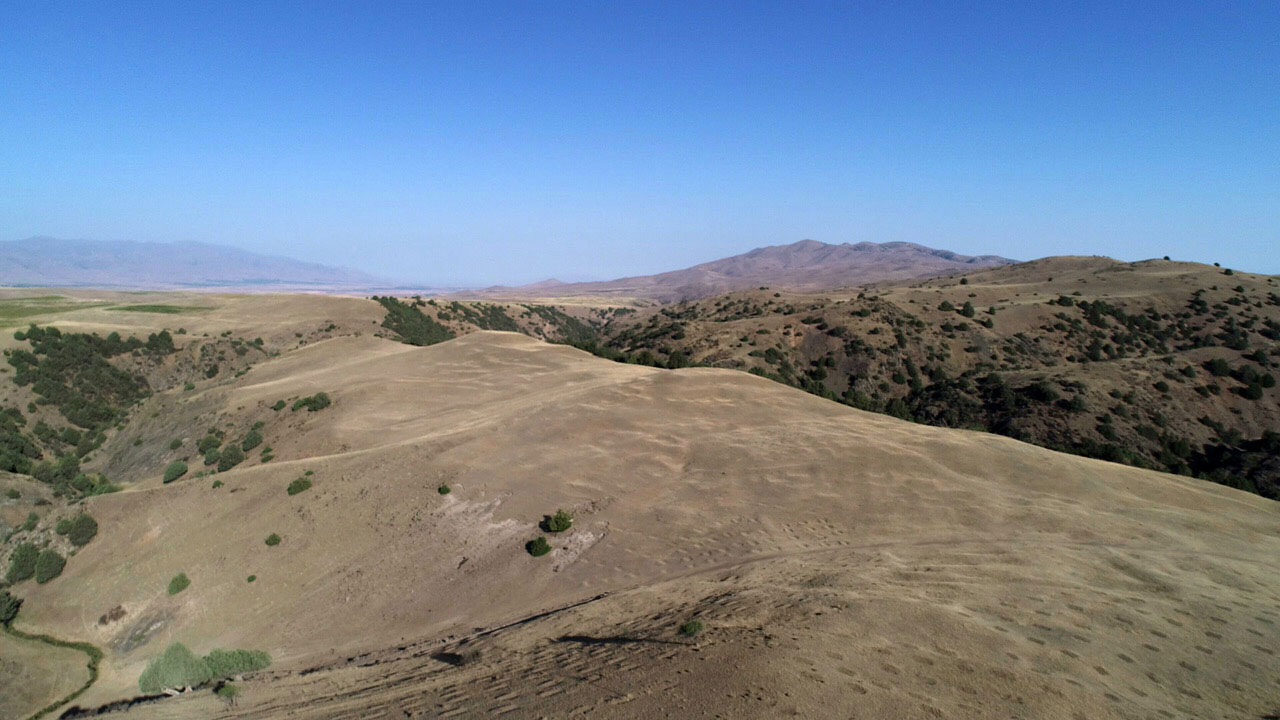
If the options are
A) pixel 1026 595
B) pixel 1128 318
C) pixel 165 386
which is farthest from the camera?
pixel 1128 318

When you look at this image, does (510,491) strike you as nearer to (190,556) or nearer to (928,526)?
(190,556)

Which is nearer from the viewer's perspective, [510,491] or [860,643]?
[860,643]

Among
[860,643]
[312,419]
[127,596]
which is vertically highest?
[860,643]

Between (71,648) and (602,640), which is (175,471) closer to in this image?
(71,648)

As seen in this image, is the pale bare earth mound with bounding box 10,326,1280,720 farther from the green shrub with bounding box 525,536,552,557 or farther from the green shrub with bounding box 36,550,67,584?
the green shrub with bounding box 36,550,67,584

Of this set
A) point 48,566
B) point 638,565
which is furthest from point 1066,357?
point 48,566

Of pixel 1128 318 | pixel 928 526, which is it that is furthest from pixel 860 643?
pixel 1128 318

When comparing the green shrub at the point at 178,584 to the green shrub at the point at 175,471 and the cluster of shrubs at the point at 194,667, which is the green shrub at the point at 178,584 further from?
the green shrub at the point at 175,471
